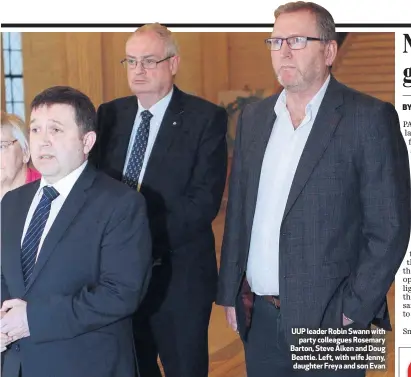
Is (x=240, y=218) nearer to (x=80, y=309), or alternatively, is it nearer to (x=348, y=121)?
(x=348, y=121)

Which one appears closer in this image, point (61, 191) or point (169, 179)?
point (61, 191)

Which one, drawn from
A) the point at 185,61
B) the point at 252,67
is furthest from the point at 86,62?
the point at 252,67

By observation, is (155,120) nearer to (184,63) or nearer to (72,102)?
(72,102)

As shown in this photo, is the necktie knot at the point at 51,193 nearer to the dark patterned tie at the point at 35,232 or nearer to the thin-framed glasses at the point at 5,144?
the dark patterned tie at the point at 35,232

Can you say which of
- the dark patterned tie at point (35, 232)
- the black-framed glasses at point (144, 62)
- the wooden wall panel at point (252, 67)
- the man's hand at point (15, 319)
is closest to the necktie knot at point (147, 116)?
the black-framed glasses at point (144, 62)

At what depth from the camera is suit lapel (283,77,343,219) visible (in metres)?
1.58

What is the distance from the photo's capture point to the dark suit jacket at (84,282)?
1.38m

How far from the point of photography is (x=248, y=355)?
177cm

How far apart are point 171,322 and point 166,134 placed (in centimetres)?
53

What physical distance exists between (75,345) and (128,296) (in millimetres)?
163

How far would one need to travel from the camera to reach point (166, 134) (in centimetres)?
199

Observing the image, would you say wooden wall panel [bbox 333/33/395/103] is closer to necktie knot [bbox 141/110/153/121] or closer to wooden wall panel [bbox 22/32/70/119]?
necktie knot [bbox 141/110/153/121]

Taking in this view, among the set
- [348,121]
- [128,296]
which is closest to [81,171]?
[128,296]

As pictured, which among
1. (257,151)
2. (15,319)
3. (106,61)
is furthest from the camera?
(106,61)
